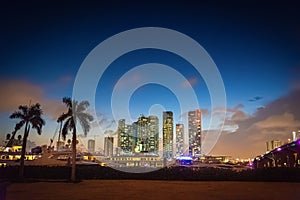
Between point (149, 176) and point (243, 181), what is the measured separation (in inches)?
335

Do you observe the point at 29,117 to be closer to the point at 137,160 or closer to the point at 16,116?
the point at 16,116

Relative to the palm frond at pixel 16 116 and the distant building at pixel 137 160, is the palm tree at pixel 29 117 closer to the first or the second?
the palm frond at pixel 16 116

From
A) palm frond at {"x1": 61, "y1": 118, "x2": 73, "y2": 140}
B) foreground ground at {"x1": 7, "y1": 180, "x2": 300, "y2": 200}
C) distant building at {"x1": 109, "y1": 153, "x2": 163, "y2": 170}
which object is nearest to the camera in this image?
foreground ground at {"x1": 7, "y1": 180, "x2": 300, "y2": 200}

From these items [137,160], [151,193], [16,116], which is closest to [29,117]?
[16,116]

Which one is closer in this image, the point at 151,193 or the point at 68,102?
the point at 151,193

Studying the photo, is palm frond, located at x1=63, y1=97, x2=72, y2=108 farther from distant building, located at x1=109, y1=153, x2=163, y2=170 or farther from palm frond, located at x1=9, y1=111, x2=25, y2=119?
distant building, located at x1=109, y1=153, x2=163, y2=170

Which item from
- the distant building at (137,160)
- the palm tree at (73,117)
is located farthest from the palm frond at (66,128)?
the distant building at (137,160)

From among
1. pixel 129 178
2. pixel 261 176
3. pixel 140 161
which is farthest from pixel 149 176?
pixel 140 161

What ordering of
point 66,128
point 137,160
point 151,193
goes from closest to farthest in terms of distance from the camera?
point 151,193, point 66,128, point 137,160

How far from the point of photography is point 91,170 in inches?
1124

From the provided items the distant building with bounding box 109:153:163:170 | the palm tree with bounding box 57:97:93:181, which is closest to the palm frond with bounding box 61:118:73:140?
the palm tree with bounding box 57:97:93:181

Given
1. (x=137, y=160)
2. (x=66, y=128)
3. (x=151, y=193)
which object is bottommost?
(x=137, y=160)

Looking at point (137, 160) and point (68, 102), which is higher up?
point (68, 102)

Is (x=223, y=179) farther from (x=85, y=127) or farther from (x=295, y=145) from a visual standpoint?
(x=295, y=145)
